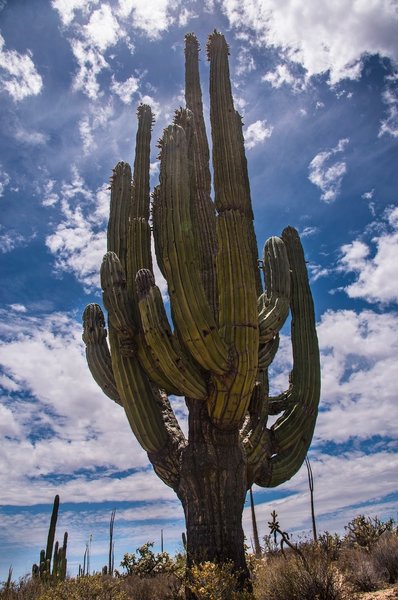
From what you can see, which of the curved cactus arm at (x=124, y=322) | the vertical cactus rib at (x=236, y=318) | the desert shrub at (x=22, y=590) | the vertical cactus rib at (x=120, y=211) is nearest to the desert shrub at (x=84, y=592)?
the desert shrub at (x=22, y=590)

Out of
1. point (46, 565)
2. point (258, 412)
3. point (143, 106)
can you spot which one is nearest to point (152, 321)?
point (258, 412)

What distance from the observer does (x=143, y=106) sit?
1042 centimetres

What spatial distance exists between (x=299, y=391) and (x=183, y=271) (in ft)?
10.7

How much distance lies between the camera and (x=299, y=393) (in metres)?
8.70

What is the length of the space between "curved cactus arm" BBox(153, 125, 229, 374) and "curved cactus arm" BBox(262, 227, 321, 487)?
7.95 ft

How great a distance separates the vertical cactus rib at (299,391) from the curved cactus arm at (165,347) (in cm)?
208

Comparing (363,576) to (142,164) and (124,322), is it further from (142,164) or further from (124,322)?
(142,164)

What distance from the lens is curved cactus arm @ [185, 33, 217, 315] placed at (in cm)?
844

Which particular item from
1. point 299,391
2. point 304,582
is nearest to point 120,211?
point 299,391

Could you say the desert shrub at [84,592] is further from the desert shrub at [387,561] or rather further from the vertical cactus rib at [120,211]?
the desert shrub at [387,561]

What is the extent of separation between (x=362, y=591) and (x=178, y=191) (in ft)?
24.6

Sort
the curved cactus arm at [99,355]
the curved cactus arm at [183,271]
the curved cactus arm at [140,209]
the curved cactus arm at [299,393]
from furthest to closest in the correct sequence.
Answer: the curved cactus arm at [299,393], the curved cactus arm at [99,355], the curved cactus arm at [140,209], the curved cactus arm at [183,271]

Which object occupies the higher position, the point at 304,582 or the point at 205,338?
the point at 205,338

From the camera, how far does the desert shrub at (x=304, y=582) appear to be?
21.9 ft
